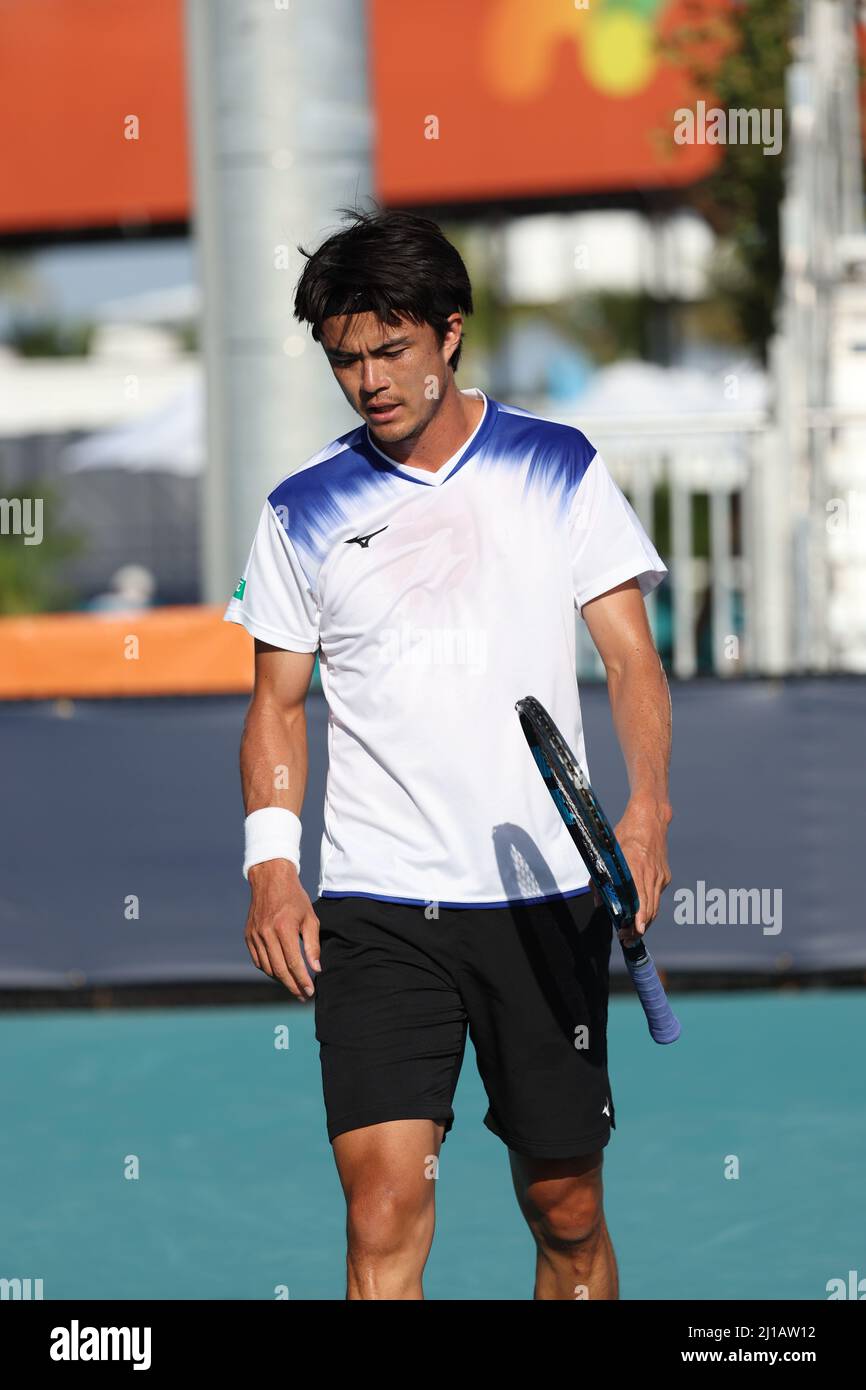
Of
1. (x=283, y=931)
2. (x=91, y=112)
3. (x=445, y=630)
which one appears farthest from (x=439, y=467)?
(x=91, y=112)

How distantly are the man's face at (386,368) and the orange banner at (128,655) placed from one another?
552 cm

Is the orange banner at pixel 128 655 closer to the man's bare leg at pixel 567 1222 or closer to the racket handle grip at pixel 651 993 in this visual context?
the man's bare leg at pixel 567 1222

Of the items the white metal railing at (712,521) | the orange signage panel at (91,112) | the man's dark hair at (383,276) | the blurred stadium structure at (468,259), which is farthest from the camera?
the orange signage panel at (91,112)

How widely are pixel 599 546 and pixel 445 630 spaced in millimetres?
349

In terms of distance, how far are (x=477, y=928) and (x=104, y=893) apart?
497 cm

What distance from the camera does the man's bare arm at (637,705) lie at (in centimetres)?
370

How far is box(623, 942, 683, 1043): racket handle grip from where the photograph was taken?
3.51 meters

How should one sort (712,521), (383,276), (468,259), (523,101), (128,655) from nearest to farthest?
(383,276) → (128,655) → (712,521) → (523,101) → (468,259)

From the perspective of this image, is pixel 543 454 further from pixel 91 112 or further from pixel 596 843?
pixel 91 112

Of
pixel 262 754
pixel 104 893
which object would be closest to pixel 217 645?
pixel 104 893

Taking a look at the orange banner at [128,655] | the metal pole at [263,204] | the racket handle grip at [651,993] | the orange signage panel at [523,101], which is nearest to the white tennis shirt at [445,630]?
the racket handle grip at [651,993]

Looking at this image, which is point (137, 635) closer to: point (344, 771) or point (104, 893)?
point (104, 893)

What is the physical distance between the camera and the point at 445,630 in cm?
377

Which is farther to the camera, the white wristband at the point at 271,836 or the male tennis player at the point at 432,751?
the white wristband at the point at 271,836
